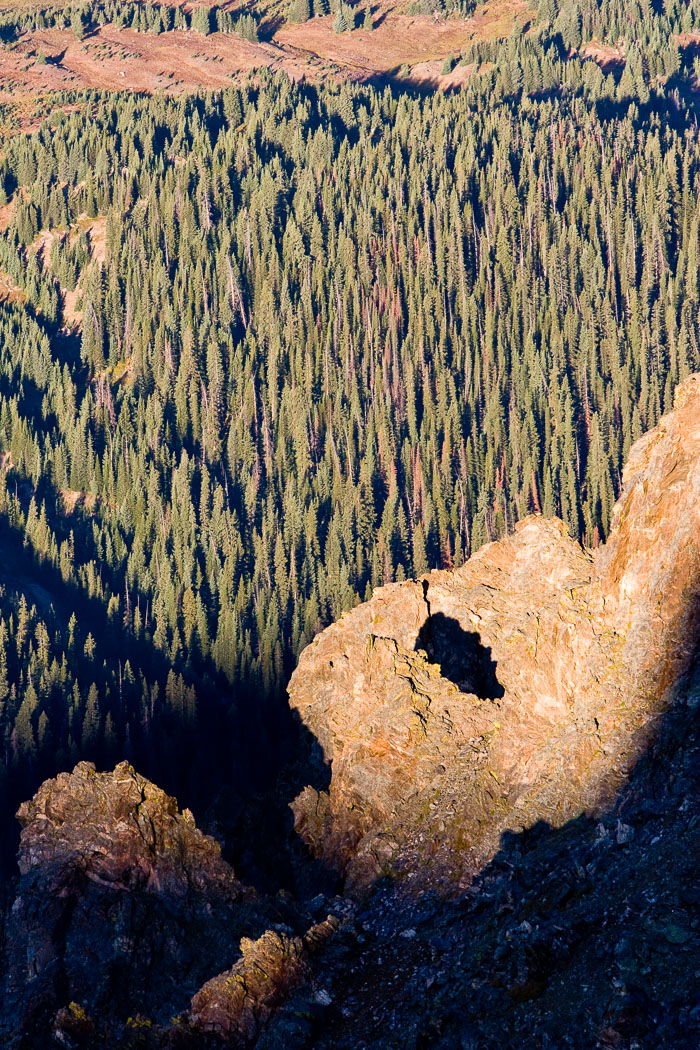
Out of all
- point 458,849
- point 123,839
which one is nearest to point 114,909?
point 123,839

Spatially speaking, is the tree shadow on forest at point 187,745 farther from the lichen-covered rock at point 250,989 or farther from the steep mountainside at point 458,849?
the lichen-covered rock at point 250,989

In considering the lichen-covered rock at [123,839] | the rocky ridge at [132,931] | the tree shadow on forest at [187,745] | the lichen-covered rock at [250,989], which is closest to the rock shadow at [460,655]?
the tree shadow on forest at [187,745]

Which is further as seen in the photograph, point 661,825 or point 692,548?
point 692,548

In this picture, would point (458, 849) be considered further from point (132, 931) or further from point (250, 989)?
point (132, 931)

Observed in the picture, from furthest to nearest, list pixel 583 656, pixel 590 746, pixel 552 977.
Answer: pixel 583 656 → pixel 590 746 → pixel 552 977

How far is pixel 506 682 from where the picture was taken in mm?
82375

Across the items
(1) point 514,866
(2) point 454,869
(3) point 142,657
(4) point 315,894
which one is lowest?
(3) point 142,657

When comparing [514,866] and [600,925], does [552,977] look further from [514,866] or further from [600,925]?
[514,866]

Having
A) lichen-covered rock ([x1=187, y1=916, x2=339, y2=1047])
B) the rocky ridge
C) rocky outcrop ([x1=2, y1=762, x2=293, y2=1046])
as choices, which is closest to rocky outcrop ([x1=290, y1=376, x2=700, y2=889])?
the rocky ridge

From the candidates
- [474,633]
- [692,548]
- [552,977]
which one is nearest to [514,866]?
[552,977]

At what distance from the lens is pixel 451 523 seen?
183 m

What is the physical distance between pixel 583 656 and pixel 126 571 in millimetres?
117733

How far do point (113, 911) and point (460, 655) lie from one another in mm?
30094

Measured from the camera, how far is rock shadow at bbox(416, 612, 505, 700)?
89438 mm
